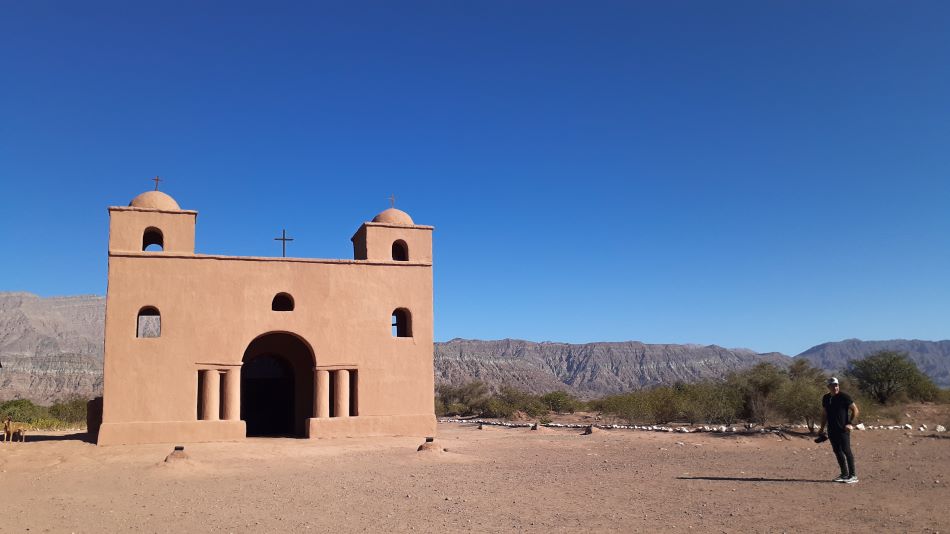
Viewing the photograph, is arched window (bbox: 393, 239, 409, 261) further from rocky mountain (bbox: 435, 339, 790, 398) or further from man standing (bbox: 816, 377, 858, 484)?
rocky mountain (bbox: 435, 339, 790, 398)

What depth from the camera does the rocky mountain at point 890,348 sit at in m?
117

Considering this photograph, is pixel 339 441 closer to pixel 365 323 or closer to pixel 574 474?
pixel 365 323

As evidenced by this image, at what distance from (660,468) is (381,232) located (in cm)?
1139

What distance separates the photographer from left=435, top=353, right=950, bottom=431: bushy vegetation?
20.4m

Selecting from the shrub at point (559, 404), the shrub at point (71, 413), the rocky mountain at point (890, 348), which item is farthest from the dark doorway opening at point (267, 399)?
the rocky mountain at point (890, 348)

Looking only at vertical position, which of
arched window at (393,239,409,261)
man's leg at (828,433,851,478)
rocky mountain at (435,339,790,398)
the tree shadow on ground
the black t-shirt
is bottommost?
the tree shadow on ground

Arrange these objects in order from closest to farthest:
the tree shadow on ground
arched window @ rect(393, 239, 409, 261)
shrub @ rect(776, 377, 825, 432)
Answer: the tree shadow on ground < shrub @ rect(776, 377, 825, 432) < arched window @ rect(393, 239, 409, 261)

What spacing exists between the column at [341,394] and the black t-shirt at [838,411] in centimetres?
1246

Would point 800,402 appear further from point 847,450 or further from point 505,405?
point 505,405

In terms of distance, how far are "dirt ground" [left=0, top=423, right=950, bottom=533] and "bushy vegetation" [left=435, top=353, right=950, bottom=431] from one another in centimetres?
308

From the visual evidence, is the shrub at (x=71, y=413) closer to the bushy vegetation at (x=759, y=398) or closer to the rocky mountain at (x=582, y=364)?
the bushy vegetation at (x=759, y=398)

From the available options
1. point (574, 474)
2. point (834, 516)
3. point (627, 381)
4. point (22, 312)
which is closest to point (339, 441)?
point (574, 474)

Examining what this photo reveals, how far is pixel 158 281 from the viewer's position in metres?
18.3

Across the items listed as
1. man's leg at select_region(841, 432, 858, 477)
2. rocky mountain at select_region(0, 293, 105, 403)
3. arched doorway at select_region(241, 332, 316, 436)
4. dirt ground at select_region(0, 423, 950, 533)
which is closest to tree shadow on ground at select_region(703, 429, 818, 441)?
dirt ground at select_region(0, 423, 950, 533)
